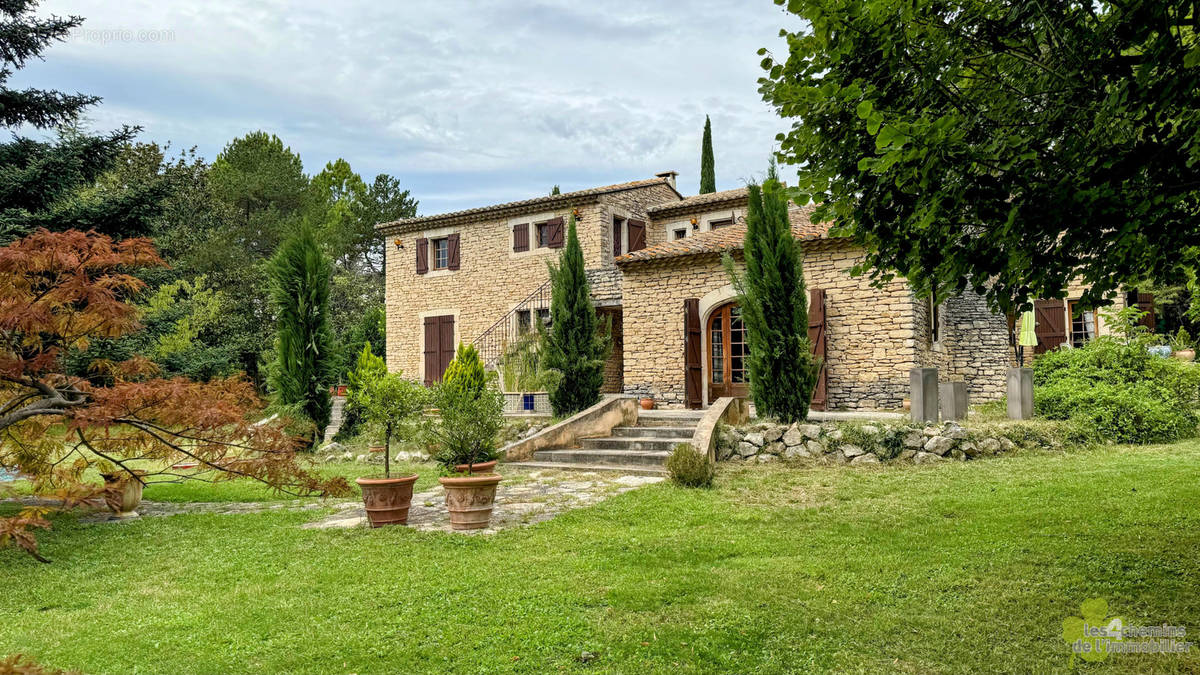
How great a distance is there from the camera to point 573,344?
44.4 feet

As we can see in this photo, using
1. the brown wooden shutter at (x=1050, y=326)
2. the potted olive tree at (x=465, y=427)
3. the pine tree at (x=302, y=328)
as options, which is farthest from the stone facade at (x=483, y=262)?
the brown wooden shutter at (x=1050, y=326)

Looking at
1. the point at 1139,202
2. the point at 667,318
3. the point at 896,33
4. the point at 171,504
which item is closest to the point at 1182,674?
the point at 1139,202

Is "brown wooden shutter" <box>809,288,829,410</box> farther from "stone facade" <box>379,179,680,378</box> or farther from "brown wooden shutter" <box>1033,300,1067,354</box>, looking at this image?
"brown wooden shutter" <box>1033,300,1067,354</box>

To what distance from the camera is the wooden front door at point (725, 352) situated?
1440 cm

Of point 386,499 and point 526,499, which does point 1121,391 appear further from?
point 386,499

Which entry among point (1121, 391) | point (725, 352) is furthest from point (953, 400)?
point (725, 352)

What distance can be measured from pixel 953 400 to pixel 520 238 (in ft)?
42.0

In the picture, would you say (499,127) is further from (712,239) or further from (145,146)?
(145,146)

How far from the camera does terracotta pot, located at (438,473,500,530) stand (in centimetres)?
630

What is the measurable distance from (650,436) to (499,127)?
389 inches

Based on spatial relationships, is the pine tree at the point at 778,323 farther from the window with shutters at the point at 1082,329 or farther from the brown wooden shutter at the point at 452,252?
the brown wooden shutter at the point at 452,252

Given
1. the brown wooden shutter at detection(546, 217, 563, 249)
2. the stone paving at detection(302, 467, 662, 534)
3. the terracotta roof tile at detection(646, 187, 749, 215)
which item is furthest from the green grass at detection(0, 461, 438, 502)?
the terracotta roof tile at detection(646, 187, 749, 215)

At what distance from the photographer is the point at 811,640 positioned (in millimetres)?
3559

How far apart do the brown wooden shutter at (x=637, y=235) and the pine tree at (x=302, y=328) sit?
356 inches
